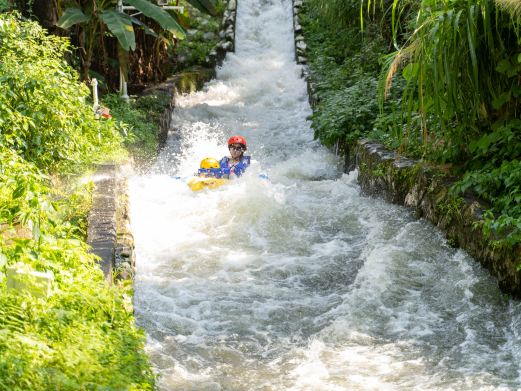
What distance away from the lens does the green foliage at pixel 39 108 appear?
7.72m

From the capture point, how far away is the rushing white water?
541 cm

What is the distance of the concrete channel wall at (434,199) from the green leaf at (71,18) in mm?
4592

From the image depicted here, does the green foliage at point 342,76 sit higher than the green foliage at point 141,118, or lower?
higher

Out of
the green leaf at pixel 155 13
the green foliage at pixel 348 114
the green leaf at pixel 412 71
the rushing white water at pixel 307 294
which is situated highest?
the green leaf at pixel 155 13

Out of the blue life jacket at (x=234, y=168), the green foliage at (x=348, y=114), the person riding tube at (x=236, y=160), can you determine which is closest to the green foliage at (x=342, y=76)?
the green foliage at (x=348, y=114)

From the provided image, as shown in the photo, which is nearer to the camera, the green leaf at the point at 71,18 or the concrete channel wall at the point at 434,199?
the concrete channel wall at the point at 434,199

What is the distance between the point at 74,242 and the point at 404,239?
3.73 m

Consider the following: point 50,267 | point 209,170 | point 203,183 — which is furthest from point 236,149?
point 50,267

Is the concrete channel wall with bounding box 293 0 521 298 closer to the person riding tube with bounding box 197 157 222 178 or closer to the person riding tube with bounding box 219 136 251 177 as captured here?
the person riding tube with bounding box 219 136 251 177

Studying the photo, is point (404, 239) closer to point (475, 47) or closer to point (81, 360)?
point (475, 47)

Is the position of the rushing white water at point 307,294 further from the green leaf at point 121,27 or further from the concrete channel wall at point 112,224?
the green leaf at point 121,27

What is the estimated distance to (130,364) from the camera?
4297 mm

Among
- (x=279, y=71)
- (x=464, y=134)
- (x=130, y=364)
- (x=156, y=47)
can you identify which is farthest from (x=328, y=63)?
(x=130, y=364)

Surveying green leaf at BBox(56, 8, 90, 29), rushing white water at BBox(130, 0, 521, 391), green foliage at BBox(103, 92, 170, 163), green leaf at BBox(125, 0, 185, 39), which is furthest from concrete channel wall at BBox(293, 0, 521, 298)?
green leaf at BBox(56, 8, 90, 29)
